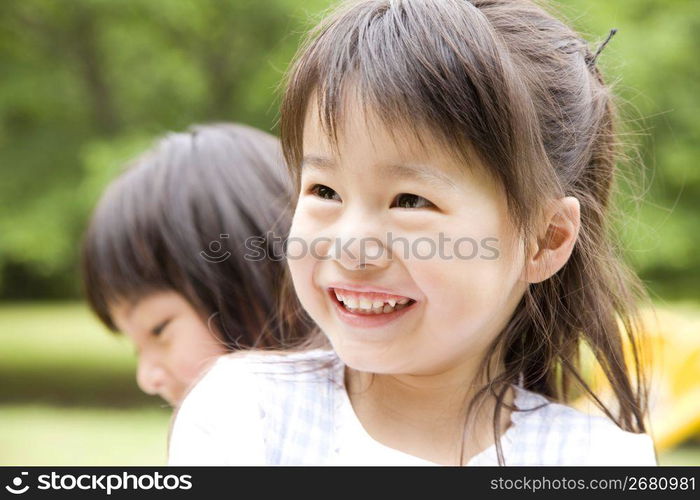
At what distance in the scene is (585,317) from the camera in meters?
1.67

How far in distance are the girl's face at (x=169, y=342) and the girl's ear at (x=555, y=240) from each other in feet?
2.92

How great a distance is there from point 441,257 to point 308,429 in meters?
0.41

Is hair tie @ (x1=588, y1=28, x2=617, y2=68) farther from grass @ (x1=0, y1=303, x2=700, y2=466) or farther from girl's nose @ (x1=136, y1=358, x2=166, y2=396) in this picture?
grass @ (x1=0, y1=303, x2=700, y2=466)

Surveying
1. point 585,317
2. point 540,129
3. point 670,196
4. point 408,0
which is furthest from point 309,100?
point 670,196

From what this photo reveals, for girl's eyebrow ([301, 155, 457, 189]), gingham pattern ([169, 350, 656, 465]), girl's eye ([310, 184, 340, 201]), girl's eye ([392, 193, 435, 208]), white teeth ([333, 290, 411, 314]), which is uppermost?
girl's eye ([310, 184, 340, 201])

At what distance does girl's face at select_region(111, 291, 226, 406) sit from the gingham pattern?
0.55 m

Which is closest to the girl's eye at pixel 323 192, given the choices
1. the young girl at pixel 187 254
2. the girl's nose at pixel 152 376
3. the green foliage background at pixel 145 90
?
the young girl at pixel 187 254

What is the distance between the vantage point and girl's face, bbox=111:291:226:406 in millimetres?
2113

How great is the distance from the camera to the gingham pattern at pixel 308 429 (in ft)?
4.70

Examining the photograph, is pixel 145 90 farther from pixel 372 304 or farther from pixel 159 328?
pixel 372 304

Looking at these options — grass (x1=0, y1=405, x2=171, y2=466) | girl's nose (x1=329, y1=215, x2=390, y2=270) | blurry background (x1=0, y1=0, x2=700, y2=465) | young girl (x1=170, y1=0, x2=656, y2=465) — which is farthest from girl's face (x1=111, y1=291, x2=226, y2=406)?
blurry background (x1=0, y1=0, x2=700, y2=465)

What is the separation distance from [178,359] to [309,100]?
3.06ft

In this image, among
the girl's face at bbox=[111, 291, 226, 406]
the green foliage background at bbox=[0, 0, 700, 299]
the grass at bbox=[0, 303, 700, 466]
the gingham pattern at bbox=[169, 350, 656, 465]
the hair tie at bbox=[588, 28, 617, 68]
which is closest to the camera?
the gingham pattern at bbox=[169, 350, 656, 465]

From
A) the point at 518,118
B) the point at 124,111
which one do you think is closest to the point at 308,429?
the point at 518,118
